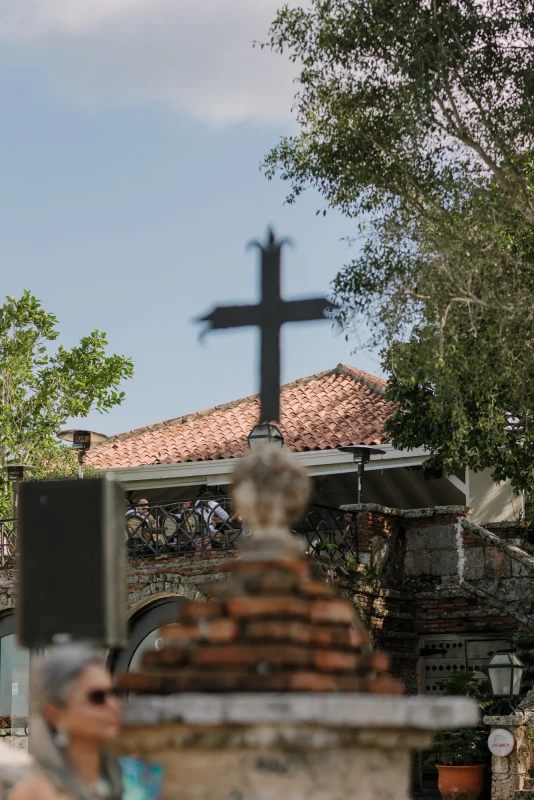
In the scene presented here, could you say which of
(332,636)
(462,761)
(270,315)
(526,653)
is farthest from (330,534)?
(332,636)

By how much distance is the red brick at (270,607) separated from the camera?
3.68 meters

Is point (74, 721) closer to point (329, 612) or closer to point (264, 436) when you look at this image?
point (329, 612)

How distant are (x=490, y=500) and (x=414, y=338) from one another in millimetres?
8120

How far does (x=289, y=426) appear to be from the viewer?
22.8 meters

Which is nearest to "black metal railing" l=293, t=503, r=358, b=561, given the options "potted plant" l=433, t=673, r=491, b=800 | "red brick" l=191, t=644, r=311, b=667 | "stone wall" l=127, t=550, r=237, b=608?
"stone wall" l=127, t=550, r=237, b=608

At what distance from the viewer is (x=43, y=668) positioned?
3.51m

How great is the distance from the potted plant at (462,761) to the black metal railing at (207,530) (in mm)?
3399

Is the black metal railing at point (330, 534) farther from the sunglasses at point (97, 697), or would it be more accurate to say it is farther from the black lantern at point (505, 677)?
the sunglasses at point (97, 697)

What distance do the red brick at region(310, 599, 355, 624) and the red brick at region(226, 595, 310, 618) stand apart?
3 centimetres

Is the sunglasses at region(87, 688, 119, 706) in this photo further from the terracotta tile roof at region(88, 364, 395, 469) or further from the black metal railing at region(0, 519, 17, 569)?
the terracotta tile roof at region(88, 364, 395, 469)

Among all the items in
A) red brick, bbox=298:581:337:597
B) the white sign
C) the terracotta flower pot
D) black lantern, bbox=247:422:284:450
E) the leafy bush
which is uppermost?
black lantern, bbox=247:422:284:450

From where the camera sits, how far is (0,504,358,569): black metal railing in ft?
57.8

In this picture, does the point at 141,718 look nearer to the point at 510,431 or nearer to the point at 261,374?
the point at 261,374

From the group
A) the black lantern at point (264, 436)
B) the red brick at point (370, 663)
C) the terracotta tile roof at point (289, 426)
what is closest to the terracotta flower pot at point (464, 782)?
the black lantern at point (264, 436)
